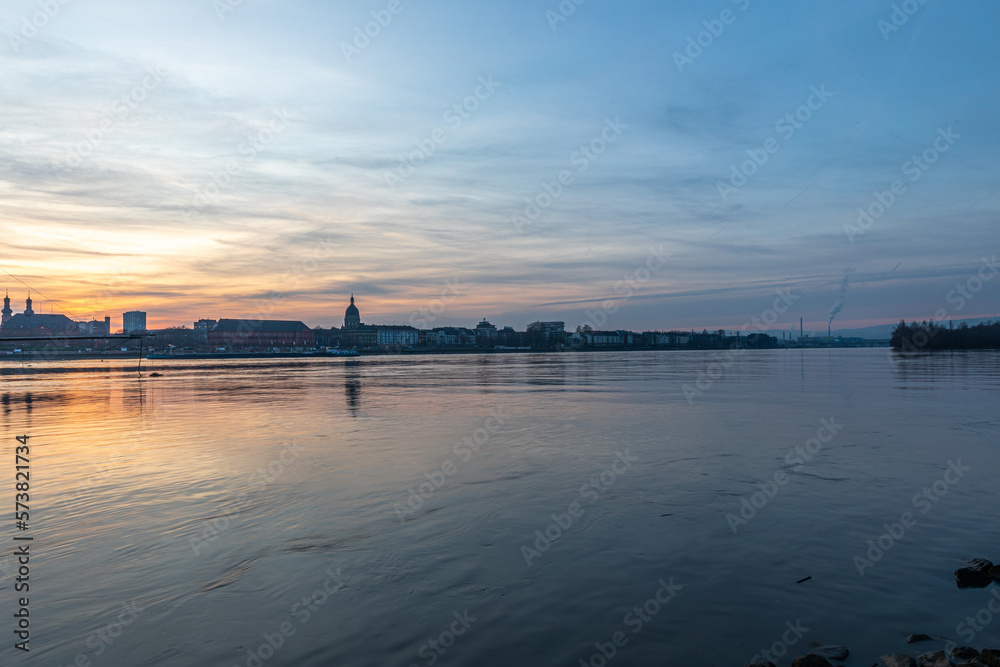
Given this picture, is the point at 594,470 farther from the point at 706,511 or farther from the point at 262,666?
the point at 262,666

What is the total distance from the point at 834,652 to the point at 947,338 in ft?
631

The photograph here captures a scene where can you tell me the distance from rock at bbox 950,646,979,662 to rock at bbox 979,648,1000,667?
0.28 ft

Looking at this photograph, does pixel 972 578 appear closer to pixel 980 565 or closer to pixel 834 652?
pixel 980 565

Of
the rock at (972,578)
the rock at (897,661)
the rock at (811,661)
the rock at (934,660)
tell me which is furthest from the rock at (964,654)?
the rock at (972,578)

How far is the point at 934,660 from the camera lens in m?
5.74

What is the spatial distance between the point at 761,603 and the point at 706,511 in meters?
3.87

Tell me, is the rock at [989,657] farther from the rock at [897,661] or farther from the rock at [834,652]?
the rock at [834,652]

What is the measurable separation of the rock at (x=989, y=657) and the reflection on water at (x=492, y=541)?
736 mm

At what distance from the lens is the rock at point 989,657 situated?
18.3 ft

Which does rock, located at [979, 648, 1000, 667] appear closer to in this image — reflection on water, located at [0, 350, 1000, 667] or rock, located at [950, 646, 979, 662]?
rock, located at [950, 646, 979, 662]

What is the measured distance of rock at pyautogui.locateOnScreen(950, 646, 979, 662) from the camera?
580cm

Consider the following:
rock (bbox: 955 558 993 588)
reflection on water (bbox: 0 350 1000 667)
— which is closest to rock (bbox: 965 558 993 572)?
rock (bbox: 955 558 993 588)

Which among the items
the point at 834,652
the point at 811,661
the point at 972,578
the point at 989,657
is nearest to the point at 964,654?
the point at 989,657

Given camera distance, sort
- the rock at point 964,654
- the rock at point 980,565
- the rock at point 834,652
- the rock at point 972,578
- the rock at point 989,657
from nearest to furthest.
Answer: the rock at point 989,657 < the rock at point 964,654 < the rock at point 834,652 < the rock at point 972,578 < the rock at point 980,565
